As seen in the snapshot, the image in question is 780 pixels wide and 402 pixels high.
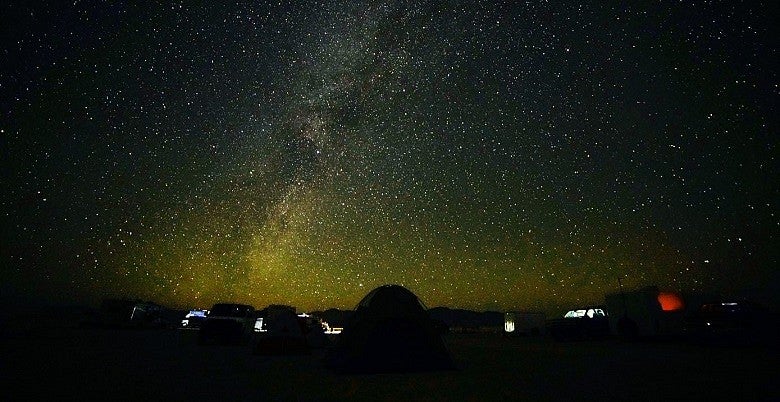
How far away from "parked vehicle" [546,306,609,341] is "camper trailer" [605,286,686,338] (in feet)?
2.45

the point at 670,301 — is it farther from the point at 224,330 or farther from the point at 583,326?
the point at 224,330

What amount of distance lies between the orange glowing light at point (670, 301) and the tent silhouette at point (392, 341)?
1654 cm

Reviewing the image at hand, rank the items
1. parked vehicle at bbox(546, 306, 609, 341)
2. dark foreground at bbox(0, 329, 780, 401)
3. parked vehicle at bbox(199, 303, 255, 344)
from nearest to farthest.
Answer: dark foreground at bbox(0, 329, 780, 401) < parked vehicle at bbox(199, 303, 255, 344) < parked vehicle at bbox(546, 306, 609, 341)

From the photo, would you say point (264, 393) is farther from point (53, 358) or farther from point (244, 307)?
→ point (244, 307)

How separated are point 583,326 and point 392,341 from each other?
18.9 metres

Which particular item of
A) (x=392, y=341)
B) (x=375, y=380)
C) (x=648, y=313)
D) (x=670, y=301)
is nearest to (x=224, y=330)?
(x=392, y=341)

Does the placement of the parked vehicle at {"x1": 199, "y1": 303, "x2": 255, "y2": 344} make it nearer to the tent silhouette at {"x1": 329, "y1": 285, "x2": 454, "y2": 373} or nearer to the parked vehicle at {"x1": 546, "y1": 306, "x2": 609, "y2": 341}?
the tent silhouette at {"x1": 329, "y1": 285, "x2": 454, "y2": 373}

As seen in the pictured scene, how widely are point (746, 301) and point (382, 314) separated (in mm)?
20724

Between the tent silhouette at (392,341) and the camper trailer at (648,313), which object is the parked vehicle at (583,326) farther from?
the tent silhouette at (392,341)

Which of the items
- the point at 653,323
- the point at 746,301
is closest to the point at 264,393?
the point at 653,323

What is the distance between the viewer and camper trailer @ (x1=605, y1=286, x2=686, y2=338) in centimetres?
2256

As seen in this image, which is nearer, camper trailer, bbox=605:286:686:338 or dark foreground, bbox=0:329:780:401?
dark foreground, bbox=0:329:780:401

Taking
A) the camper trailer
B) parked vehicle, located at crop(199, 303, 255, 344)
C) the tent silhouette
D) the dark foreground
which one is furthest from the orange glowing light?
parked vehicle, located at crop(199, 303, 255, 344)

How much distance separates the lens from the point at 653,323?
23.0 meters
